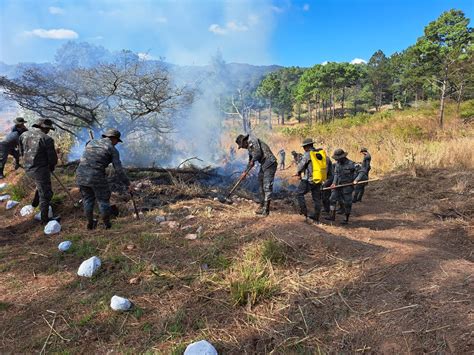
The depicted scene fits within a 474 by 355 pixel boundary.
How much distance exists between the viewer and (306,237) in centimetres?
398

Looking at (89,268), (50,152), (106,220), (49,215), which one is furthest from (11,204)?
(89,268)

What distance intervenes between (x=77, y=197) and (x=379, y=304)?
5.49m

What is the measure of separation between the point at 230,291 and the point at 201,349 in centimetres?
79

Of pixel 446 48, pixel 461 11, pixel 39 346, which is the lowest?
pixel 39 346

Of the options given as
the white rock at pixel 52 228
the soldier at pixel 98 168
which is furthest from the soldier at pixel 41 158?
the soldier at pixel 98 168

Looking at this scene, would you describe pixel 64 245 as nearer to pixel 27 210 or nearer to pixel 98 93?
pixel 27 210

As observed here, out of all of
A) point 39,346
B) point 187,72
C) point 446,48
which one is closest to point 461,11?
point 446,48

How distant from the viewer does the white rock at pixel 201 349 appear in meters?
2.22

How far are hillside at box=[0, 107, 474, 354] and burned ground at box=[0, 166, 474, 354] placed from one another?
1 cm

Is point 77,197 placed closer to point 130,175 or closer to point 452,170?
point 130,175

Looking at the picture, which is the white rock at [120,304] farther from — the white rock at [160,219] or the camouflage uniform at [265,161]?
the camouflage uniform at [265,161]

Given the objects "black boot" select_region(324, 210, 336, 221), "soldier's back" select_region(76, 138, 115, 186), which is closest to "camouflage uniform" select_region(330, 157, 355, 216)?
"black boot" select_region(324, 210, 336, 221)

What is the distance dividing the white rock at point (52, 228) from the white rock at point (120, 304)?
2591 millimetres

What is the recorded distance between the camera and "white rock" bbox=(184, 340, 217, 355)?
7.27 ft
